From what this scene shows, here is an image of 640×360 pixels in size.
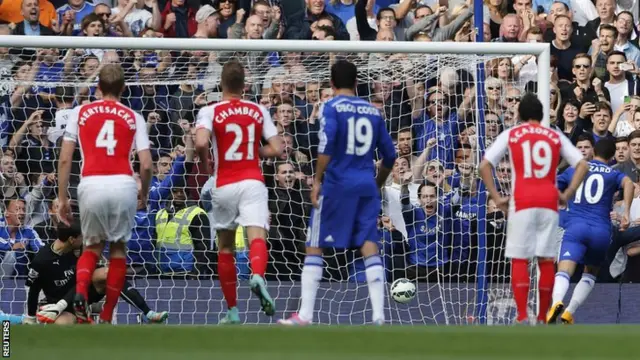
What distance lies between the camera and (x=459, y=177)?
45.5ft

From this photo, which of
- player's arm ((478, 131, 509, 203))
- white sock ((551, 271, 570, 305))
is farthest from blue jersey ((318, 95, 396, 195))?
→ white sock ((551, 271, 570, 305))

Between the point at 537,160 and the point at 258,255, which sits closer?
the point at 258,255

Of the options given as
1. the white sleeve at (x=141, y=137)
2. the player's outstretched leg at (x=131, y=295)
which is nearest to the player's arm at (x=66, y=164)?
the white sleeve at (x=141, y=137)

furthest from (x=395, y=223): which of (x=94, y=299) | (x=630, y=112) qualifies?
(x=630, y=112)

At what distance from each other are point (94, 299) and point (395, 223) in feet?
9.77

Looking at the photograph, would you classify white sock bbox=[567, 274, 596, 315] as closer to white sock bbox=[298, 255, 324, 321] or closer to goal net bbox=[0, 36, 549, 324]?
goal net bbox=[0, 36, 549, 324]

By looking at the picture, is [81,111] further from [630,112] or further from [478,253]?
[630,112]

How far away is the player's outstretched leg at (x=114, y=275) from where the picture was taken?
1071 centimetres

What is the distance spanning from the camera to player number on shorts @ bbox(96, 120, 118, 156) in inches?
418

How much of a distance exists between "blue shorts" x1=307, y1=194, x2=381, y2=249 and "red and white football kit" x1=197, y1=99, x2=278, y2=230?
397 millimetres

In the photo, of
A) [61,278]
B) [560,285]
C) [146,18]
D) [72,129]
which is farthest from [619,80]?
[72,129]

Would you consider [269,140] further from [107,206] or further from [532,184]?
[532,184]

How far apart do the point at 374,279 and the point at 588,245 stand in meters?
3.46

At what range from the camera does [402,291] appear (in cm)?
1288
